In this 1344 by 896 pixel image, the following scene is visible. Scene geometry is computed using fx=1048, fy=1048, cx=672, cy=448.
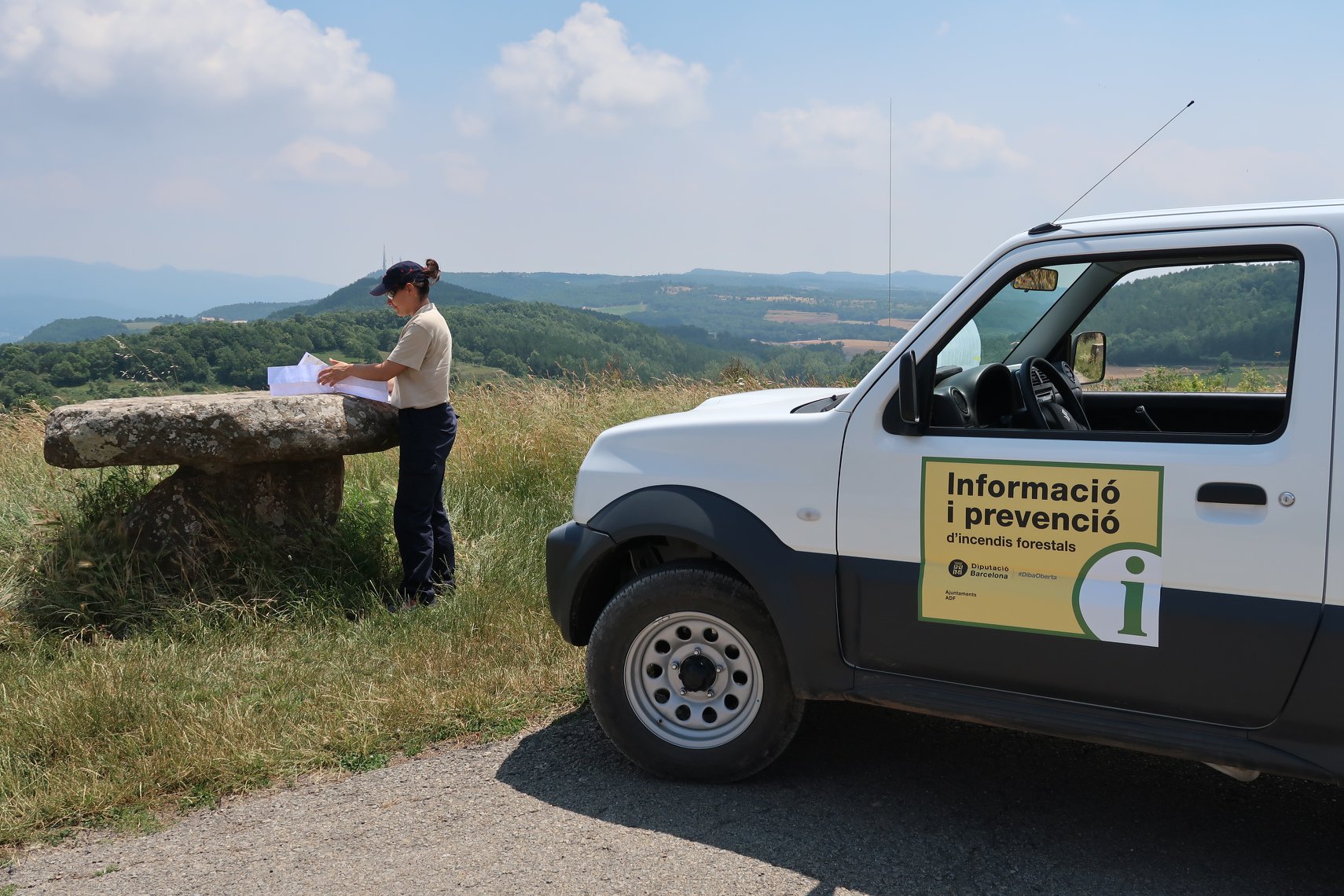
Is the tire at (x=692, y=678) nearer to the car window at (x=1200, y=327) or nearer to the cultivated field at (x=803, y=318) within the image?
the car window at (x=1200, y=327)

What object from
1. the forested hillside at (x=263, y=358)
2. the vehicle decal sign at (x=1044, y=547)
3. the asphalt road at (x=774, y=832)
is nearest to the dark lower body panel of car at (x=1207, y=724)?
the vehicle decal sign at (x=1044, y=547)

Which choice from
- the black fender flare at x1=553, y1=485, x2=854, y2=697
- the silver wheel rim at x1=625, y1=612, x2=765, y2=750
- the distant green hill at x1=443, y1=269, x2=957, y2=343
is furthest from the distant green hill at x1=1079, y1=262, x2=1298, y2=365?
the distant green hill at x1=443, y1=269, x2=957, y2=343

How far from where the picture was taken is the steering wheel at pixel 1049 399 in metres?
3.93

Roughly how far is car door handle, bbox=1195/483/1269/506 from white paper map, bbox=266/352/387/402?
465cm

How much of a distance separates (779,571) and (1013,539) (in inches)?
31.9

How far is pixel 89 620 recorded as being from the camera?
19.3 feet

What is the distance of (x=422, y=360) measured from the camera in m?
5.92

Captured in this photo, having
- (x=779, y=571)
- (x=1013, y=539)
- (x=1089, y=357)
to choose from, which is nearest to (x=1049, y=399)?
(x=1089, y=357)

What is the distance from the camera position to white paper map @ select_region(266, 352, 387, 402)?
244 inches

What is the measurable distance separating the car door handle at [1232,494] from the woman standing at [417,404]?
4.14 meters

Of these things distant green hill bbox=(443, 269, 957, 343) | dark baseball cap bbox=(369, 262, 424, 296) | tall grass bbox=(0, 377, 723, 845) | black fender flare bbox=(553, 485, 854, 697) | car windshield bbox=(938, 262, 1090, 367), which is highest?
distant green hill bbox=(443, 269, 957, 343)

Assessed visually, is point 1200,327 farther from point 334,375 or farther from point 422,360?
point 334,375

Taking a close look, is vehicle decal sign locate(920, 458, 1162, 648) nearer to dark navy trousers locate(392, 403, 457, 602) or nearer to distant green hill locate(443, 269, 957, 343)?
dark navy trousers locate(392, 403, 457, 602)

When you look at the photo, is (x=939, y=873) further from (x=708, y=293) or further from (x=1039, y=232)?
(x=708, y=293)
